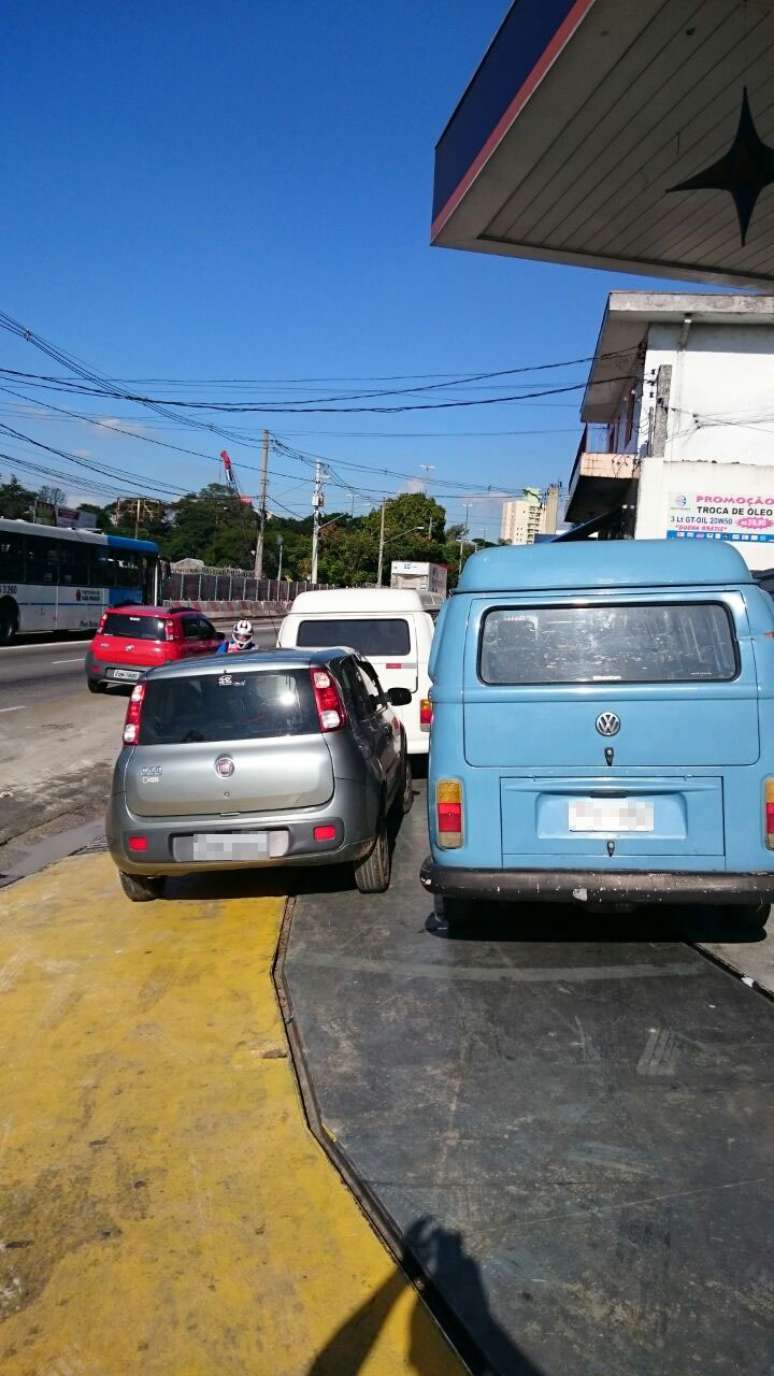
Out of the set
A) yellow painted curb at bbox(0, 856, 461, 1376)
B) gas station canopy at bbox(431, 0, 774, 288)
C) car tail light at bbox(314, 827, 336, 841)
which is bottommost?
yellow painted curb at bbox(0, 856, 461, 1376)

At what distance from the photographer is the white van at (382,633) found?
32.0 feet

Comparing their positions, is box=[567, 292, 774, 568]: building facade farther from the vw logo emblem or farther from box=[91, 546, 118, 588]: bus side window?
the vw logo emblem

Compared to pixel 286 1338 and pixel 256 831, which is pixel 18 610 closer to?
pixel 256 831

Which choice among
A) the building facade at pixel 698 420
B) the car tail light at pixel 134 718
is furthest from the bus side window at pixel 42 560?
the car tail light at pixel 134 718

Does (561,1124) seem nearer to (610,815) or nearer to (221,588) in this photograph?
(610,815)

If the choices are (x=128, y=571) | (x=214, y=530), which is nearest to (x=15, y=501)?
(x=214, y=530)

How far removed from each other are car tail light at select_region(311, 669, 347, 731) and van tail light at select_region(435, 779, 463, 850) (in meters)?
1.12

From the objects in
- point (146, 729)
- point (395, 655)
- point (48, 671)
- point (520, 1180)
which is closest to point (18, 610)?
point (48, 671)

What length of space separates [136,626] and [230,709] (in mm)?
Answer: 12508

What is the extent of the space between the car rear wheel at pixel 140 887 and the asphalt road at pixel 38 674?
8856mm

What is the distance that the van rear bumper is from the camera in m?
4.48

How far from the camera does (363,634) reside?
9969mm

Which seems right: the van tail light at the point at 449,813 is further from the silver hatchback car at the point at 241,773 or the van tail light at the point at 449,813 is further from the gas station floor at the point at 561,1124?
the silver hatchback car at the point at 241,773

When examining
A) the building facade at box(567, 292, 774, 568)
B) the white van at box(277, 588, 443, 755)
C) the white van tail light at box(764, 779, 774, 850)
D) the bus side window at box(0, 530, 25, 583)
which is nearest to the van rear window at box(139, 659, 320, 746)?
the white van tail light at box(764, 779, 774, 850)
